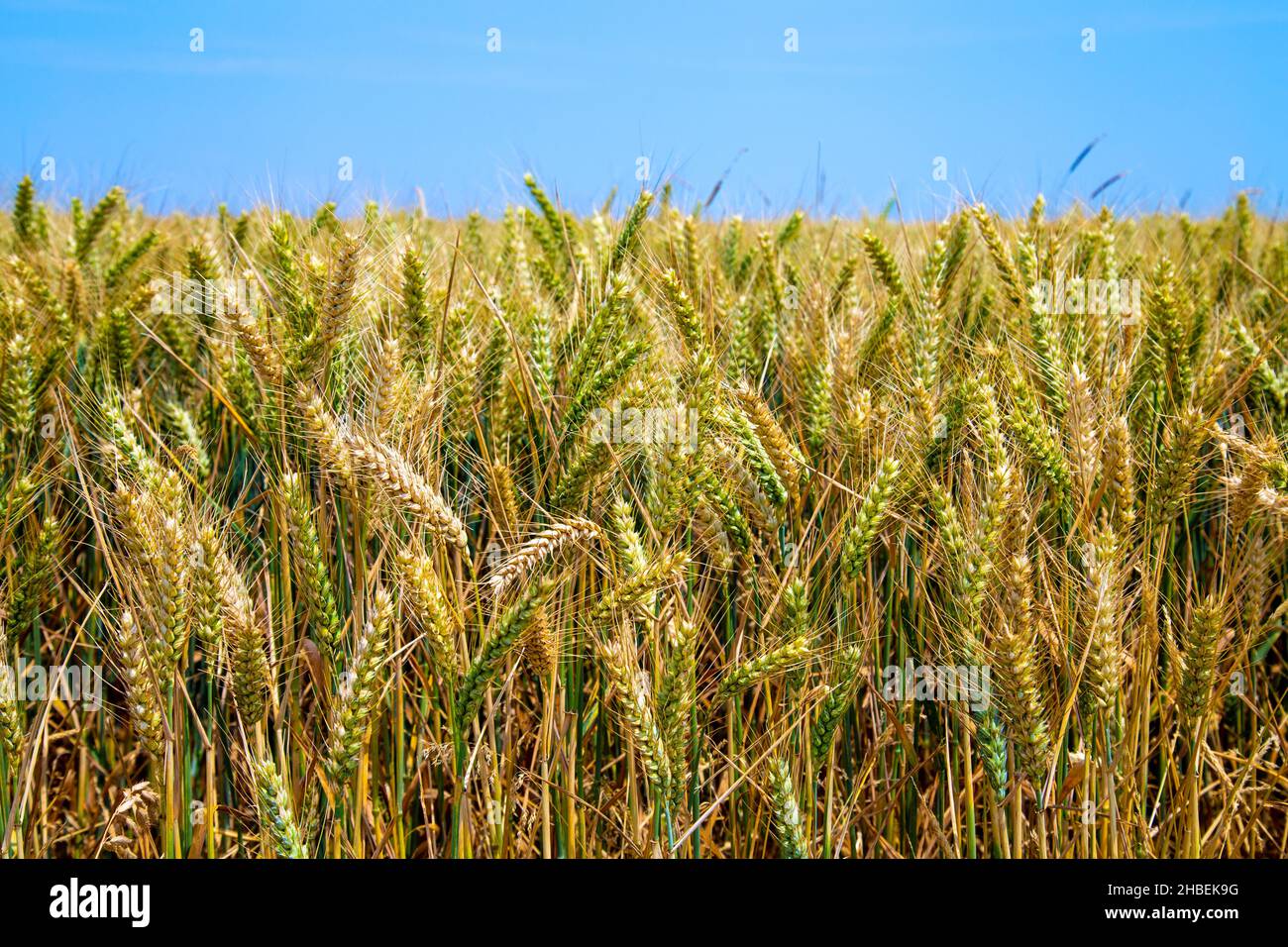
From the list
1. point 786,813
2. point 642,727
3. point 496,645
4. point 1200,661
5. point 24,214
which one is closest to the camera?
point 496,645

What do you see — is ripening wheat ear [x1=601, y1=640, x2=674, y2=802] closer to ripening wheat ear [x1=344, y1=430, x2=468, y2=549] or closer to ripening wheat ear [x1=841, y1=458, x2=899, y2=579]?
ripening wheat ear [x1=344, y1=430, x2=468, y2=549]

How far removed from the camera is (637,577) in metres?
1.50

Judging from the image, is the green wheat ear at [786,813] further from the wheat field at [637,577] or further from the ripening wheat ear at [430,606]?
the ripening wheat ear at [430,606]

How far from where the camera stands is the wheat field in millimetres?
1650

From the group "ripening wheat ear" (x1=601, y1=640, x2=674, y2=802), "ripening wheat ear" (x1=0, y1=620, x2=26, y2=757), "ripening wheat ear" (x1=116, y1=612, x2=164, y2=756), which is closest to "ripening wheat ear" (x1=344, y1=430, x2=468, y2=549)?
"ripening wheat ear" (x1=601, y1=640, x2=674, y2=802)

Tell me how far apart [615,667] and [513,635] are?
0.63 ft

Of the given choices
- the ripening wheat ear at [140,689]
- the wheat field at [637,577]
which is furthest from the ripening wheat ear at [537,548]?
the ripening wheat ear at [140,689]

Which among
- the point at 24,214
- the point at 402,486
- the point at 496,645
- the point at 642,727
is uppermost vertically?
the point at 24,214

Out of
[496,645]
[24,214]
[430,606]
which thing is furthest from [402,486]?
[24,214]

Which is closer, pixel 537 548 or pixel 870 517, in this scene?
pixel 537 548

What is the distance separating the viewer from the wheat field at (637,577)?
1650 mm

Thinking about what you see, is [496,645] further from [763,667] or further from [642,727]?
[763,667]
